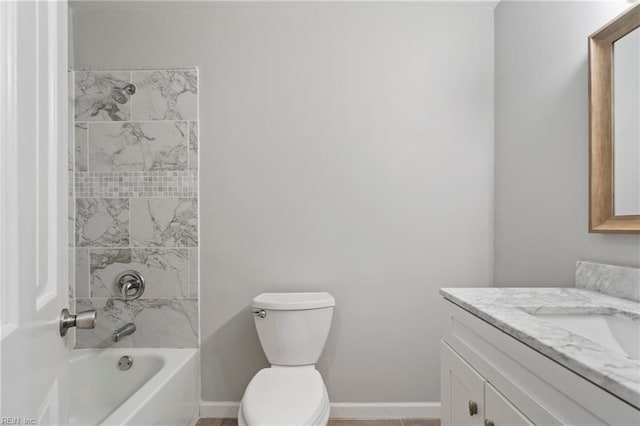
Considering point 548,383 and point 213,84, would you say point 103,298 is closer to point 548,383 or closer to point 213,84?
point 213,84

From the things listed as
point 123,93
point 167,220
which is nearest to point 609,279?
point 167,220

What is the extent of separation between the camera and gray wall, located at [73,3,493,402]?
7.41 feet

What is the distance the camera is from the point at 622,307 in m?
1.15

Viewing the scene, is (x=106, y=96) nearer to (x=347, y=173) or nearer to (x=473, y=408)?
(x=347, y=173)

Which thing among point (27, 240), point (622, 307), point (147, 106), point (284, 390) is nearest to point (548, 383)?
point (622, 307)

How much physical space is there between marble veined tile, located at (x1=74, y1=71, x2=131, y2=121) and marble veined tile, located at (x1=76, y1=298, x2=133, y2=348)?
1.04 m

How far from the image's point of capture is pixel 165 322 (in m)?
2.27

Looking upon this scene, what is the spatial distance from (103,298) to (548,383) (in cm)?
223

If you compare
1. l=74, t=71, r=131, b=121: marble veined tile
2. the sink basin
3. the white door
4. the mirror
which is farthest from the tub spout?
the mirror

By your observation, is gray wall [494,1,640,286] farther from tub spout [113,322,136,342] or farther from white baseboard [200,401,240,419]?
tub spout [113,322,136,342]

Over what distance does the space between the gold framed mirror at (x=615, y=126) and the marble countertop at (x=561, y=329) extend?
0.28 meters

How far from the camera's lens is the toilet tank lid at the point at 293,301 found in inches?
78.0

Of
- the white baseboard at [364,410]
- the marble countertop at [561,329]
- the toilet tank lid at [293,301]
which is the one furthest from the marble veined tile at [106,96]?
the marble countertop at [561,329]

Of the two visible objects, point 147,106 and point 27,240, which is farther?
point 147,106
